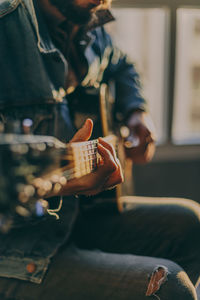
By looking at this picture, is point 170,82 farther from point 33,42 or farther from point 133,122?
point 33,42

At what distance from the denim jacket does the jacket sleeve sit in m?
0.42

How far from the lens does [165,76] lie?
212cm

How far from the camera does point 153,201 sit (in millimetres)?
1144

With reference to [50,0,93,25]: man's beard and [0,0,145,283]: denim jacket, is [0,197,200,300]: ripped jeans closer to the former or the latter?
[0,0,145,283]: denim jacket

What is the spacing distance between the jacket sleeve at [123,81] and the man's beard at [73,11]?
11.2 inches

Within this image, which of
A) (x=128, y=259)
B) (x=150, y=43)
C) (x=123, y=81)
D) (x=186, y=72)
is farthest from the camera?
(x=186, y=72)

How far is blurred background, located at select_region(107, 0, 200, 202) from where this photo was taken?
199 centimetres

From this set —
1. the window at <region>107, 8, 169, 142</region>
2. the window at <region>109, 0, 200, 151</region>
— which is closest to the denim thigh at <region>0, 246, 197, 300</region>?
the window at <region>109, 0, 200, 151</region>

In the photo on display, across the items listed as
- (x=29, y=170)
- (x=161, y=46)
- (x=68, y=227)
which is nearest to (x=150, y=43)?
(x=161, y=46)

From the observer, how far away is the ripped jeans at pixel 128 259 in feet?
2.43

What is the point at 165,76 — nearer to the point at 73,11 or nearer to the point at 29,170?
the point at 73,11

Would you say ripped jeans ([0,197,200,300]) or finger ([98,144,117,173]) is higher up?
finger ([98,144,117,173])

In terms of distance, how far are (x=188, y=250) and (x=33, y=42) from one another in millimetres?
781

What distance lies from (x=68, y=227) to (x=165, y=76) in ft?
4.98
